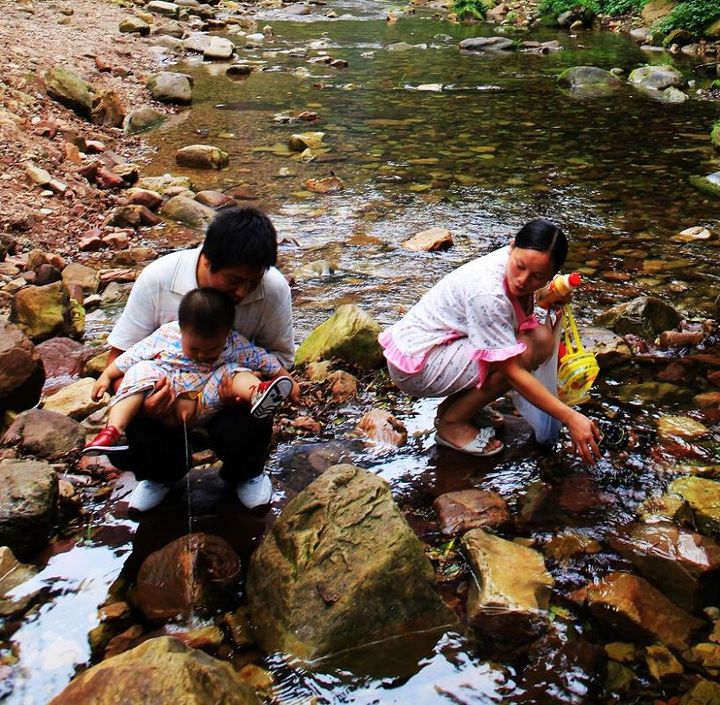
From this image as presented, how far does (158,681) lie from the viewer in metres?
1.67

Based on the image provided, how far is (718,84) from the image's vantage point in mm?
12070

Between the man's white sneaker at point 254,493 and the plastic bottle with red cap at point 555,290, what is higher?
the plastic bottle with red cap at point 555,290

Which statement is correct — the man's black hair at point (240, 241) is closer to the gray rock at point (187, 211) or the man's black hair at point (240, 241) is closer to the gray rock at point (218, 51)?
the gray rock at point (187, 211)

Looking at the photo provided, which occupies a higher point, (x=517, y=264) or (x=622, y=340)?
(x=517, y=264)

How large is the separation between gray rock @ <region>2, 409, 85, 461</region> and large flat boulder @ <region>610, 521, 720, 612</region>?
2171 mm

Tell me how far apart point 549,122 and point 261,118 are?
146 inches

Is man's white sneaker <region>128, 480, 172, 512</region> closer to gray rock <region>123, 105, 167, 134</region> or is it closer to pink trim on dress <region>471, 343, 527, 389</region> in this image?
pink trim on dress <region>471, 343, 527, 389</region>

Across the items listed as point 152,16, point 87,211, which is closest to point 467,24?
point 152,16

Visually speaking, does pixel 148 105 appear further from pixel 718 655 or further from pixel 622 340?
→ pixel 718 655

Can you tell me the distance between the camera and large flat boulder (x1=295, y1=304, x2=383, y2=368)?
13.0 feet

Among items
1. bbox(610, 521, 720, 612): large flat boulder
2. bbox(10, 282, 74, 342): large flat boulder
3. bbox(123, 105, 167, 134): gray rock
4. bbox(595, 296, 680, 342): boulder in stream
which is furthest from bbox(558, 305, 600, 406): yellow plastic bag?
bbox(123, 105, 167, 134): gray rock

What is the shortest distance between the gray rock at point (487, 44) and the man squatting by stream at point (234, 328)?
15672 millimetres

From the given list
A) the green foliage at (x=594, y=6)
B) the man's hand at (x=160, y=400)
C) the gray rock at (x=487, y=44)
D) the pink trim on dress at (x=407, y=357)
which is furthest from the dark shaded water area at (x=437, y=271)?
the green foliage at (x=594, y=6)

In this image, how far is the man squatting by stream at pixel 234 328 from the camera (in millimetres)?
2457
